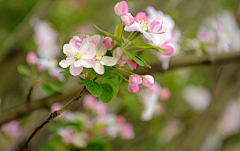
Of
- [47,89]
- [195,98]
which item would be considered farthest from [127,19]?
[195,98]

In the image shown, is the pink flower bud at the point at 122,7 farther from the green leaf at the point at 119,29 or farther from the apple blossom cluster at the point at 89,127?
the apple blossom cluster at the point at 89,127

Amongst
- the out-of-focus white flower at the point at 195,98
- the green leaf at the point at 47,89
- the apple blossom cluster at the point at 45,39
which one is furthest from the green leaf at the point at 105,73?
the out-of-focus white flower at the point at 195,98

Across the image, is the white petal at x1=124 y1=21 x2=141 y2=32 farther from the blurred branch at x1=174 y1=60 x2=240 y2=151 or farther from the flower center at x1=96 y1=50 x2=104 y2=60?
the blurred branch at x1=174 y1=60 x2=240 y2=151

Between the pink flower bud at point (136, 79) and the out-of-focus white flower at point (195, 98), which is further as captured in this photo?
the out-of-focus white flower at point (195, 98)

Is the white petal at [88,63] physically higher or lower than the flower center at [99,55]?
lower

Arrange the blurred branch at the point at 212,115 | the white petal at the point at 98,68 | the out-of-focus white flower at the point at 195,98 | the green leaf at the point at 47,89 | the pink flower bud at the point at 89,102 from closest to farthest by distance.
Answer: the white petal at the point at 98,68, the green leaf at the point at 47,89, the pink flower bud at the point at 89,102, the blurred branch at the point at 212,115, the out-of-focus white flower at the point at 195,98

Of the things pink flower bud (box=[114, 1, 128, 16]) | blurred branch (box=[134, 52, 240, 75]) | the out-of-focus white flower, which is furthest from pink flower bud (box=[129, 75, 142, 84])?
the out-of-focus white flower

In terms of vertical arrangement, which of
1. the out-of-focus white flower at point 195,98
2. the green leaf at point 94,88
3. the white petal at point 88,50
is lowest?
the green leaf at point 94,88
